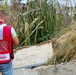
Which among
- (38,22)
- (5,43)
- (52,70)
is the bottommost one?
(52,70)

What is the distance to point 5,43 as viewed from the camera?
396 cm

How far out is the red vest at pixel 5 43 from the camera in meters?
3.91

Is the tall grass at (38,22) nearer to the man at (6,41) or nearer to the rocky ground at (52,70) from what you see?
the rocky ground at (52,70)

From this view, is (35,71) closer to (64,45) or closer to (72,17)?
(64,45)

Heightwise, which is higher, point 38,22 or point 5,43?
point 5,43

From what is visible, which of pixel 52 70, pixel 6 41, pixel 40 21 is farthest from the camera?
pixel 40 21

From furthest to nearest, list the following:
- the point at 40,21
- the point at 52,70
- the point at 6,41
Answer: the point at 40,21 → the point at 52,70 → the point at 6,41

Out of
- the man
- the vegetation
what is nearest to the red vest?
the man

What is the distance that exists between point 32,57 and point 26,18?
1.92m

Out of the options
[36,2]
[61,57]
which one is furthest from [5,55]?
[36,2]

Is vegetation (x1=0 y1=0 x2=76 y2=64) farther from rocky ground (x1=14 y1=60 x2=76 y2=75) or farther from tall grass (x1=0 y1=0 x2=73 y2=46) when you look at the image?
rocky ground (x1=14 y1=60 x2=76 y2=75)

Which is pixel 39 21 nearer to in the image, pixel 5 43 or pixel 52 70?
pixel 52 70

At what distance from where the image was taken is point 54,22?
7.82 m

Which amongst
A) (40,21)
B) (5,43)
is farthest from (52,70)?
(40,21)
